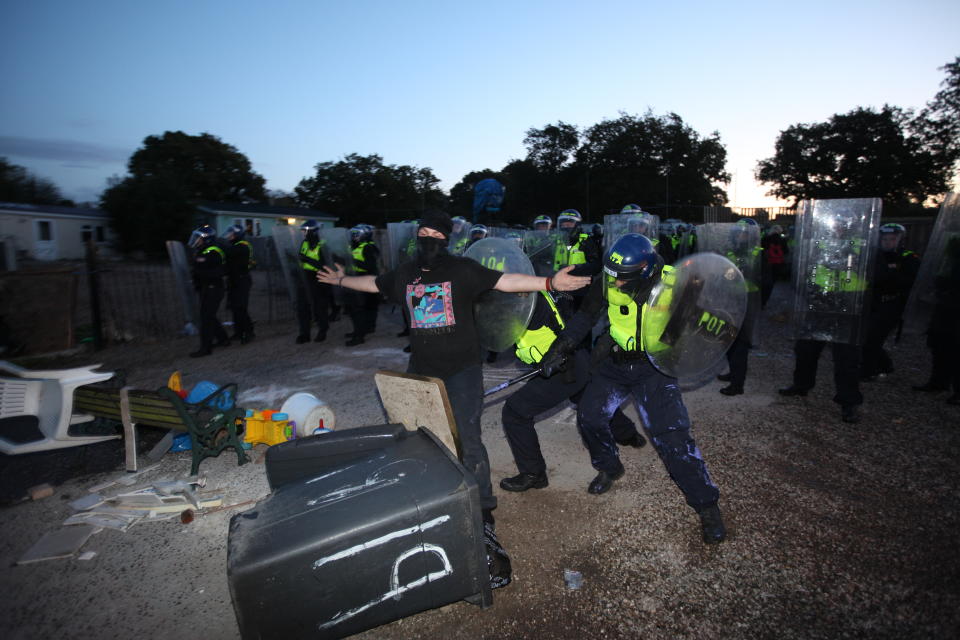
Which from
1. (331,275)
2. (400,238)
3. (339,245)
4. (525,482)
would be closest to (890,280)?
(525,482)

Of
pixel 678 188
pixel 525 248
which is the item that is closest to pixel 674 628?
pixel 525 248

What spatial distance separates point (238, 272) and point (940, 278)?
9.48 meters

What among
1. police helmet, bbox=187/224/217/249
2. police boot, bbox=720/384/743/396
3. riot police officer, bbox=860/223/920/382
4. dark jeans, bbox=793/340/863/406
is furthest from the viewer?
police helmet, bbox=187/224/217/249

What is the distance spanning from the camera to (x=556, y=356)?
335cm

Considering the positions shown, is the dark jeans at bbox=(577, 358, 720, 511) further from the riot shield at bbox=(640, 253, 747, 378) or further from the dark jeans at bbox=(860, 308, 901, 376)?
the dark jeans at bbox=(860, 308, 901, 376)

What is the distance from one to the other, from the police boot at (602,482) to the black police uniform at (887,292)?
3607 millimetres

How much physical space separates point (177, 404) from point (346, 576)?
256cm

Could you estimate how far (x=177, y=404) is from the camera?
3.92m

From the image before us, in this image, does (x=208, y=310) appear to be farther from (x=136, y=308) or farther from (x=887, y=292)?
(x=887, y=292)

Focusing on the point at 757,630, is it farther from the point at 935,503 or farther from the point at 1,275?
the point at 1,275

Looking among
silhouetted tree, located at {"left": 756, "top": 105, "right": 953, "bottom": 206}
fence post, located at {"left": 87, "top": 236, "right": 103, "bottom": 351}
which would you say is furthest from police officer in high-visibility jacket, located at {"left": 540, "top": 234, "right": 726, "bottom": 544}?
silhouetted tree, located at {"left": 756, "top": 105, "right": 953, "bottom": 206}

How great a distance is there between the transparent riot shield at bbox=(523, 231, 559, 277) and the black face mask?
6312mm

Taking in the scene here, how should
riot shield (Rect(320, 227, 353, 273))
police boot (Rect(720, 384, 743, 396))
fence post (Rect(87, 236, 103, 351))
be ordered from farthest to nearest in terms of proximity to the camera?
1. riot shield (Rect(320, 227, 353, 273))
2. fence post (Rect(87, 236, 103, 351))
3. police boot (Rect(720, 384, 743, 396))

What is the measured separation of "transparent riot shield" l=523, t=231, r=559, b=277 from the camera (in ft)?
30.8
